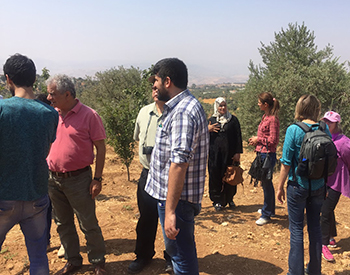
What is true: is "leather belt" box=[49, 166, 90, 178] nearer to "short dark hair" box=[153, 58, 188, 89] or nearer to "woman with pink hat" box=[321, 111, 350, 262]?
"short dark hair" box=[153, 58, 188, 89]

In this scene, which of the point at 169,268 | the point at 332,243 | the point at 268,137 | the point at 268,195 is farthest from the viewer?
the point at 268,195

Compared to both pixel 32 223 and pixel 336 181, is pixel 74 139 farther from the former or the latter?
pixel 336 181

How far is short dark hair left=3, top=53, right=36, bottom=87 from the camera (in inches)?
80.8

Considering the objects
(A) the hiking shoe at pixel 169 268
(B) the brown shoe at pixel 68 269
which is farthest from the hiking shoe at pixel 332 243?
(B) the brown shoe at pixel 68 269

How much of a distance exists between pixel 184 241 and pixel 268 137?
2699 millimetres

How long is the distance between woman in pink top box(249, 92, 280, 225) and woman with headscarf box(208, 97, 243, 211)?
389 millimetres

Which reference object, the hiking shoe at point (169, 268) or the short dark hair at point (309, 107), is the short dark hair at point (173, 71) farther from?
the hiking shoe at point (169, 268)

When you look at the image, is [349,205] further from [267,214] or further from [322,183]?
[322,183]

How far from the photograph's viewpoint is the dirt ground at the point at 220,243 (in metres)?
3.18

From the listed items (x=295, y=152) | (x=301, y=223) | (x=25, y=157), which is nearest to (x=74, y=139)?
(x=25, y=157)

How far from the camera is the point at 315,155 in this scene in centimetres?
257

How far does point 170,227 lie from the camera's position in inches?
74.1

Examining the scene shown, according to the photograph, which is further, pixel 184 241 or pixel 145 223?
pixel 145 223

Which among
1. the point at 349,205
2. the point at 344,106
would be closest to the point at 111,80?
the point at 344,106
